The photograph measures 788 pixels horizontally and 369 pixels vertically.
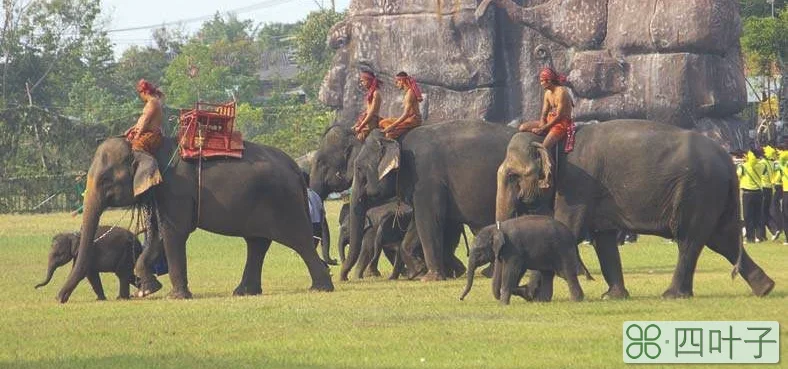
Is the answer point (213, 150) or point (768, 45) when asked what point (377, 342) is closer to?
point (213, 150)

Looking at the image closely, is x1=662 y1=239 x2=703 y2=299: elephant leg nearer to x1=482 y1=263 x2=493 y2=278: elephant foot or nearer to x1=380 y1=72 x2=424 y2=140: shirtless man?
x1=482 y1=263 x2=493 y2=278: elephant foot

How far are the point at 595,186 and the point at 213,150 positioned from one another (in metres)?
4.51

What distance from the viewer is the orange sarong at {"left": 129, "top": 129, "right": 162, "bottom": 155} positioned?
70.7 feet

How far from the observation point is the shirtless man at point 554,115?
20266 mm

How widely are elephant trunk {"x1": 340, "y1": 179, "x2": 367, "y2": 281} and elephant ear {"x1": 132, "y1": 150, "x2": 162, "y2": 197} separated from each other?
12.8 feet

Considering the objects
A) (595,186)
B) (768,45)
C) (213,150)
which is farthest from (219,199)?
(768,45)

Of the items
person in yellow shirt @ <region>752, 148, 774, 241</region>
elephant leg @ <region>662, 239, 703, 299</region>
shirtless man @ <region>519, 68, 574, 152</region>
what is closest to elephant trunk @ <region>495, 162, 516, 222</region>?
shirtless man @ <region>519, 68, 574, 152</region>

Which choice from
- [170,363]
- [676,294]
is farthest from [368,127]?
[170,363]

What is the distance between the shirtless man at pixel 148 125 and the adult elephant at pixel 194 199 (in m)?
0.13

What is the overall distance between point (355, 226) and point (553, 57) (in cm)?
2619

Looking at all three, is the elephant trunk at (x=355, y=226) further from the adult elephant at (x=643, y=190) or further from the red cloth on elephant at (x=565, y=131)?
the red cloth on elephant at (x=565, y=131)

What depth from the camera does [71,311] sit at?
19703 millimetres

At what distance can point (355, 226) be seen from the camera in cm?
2503

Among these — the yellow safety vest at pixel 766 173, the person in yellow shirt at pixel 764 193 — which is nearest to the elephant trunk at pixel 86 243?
the person in yellow shirt at pixel 764 193
